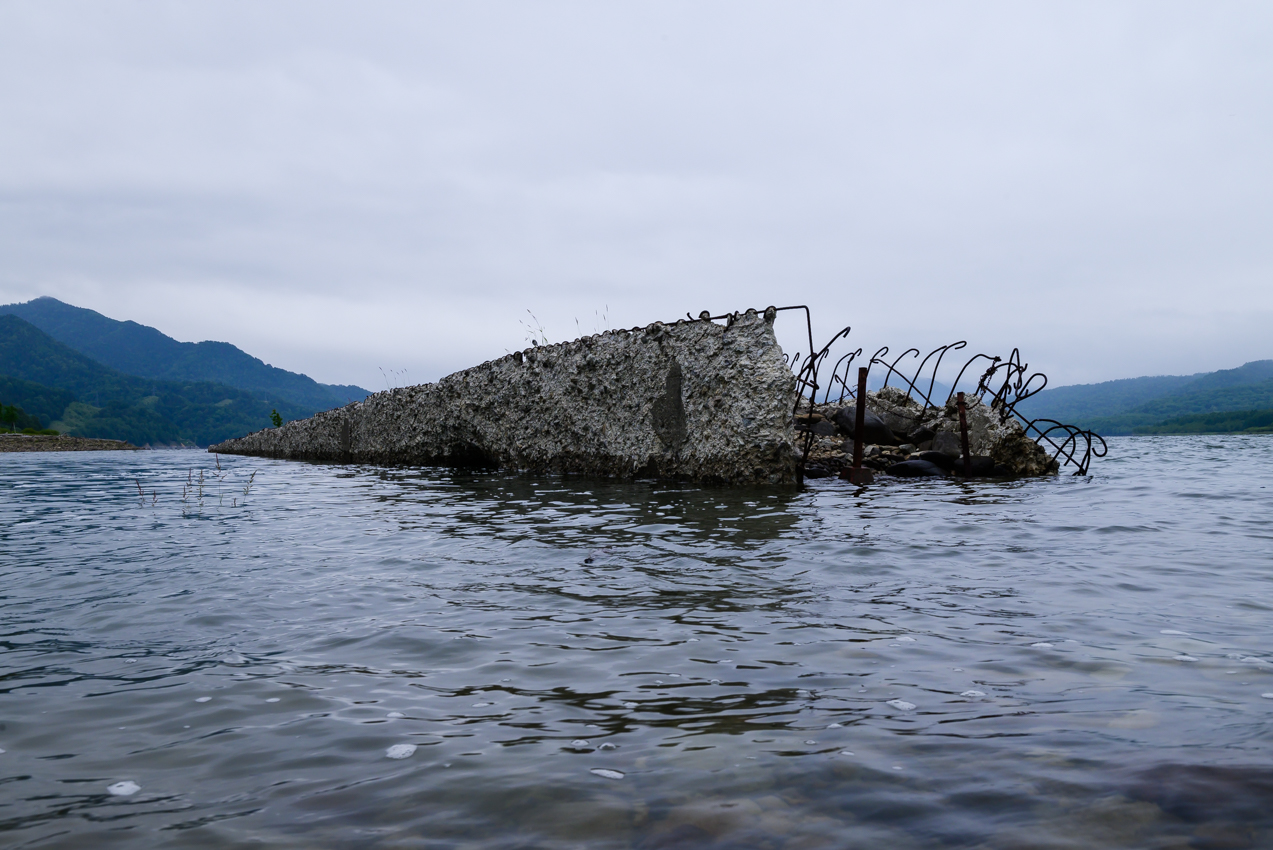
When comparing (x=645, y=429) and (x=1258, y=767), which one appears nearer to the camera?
(x=1258, y=767)

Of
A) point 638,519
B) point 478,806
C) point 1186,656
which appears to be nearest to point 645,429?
point 638,519

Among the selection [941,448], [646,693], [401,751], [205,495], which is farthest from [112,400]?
[646,693]

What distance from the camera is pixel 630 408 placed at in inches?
400

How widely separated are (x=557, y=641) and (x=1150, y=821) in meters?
1.96

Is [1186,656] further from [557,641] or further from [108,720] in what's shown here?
[108,720]

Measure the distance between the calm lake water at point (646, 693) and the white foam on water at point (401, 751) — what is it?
2 cm

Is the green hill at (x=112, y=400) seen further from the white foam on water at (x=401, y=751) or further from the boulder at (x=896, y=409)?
the white foam on water at (x=401, y=751)

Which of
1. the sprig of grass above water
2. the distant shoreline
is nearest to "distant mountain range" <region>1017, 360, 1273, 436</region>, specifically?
the sprig of grass above water

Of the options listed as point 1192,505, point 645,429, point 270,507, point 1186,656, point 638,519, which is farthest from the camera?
point 645,429

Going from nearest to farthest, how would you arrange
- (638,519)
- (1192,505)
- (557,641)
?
(557,641)
(638,519)
(1192,505)

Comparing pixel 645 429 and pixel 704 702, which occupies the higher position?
pixel 645 429

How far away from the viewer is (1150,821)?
1.48 m

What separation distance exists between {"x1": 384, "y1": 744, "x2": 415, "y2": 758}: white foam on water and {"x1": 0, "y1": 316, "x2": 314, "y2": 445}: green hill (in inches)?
3099

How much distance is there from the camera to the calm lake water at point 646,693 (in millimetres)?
1563
